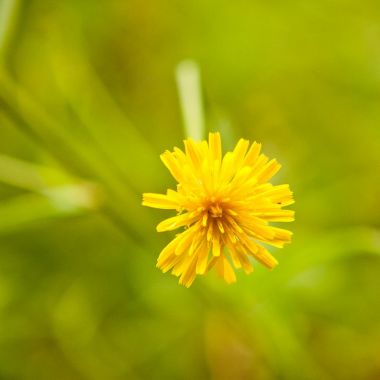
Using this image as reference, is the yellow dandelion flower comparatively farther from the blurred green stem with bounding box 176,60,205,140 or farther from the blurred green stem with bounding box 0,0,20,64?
the blurred green stem with bounding box 0,0,20,64

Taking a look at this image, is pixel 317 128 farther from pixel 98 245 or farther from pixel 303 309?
pixel 98 245

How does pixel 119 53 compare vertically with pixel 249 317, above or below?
above

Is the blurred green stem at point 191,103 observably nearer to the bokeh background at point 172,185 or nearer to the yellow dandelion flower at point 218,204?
the bokeh background at point 172,185

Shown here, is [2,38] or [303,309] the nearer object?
[2,38]

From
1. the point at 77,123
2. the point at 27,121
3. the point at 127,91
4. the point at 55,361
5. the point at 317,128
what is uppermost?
the point at 317,128

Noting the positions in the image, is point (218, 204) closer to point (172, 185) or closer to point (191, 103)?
point (191, 103)

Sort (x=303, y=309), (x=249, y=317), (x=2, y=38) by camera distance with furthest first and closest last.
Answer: (x=303, y=309), (x=249, y=317), (x=2, y=38)

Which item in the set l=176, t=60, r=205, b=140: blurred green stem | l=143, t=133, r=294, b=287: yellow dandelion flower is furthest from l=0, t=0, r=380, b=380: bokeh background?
l=143, t=133, r=294, b=287: yellow dandelion flower

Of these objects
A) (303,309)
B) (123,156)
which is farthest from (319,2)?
(303,309)

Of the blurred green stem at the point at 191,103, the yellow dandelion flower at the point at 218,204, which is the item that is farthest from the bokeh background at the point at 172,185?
the yellow dandelion flower at the point at 218,204
